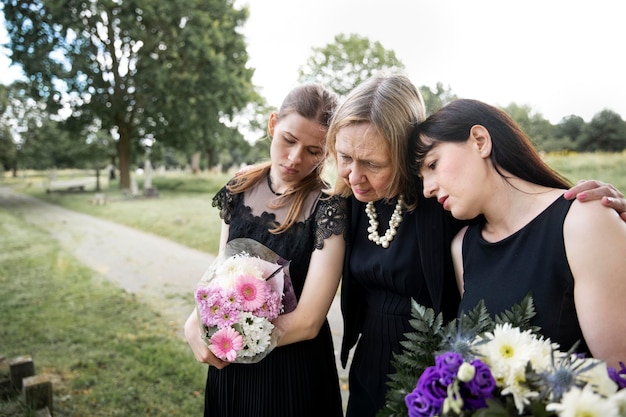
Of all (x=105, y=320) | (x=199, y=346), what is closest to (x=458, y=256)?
(x=199, y=346)

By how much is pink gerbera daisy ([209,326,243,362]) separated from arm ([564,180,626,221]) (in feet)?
4.01

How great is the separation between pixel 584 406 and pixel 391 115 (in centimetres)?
122

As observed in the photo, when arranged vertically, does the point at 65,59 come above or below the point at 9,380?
above

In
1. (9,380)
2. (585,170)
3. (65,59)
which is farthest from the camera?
(65,59)

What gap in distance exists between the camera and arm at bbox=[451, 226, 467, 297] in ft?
6.23

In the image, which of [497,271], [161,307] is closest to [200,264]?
[161,307]

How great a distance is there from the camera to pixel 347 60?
29.2 m

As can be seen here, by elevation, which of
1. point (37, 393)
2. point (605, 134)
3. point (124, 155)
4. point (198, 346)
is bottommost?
point (37, 393)

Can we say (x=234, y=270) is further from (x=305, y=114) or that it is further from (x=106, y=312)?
(x=106, y=312)

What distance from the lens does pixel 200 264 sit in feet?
27.7

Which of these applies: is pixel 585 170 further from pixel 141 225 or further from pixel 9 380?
pixel 141 225

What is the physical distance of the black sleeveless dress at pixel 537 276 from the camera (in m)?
1.43

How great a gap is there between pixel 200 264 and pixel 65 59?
51.3 feet

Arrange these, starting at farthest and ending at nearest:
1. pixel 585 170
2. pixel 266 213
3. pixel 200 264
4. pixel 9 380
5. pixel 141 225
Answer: pixel 141 225 < pixel 200 264 < pixel 585 170 < pixel 9 380 < pixel 266 213
